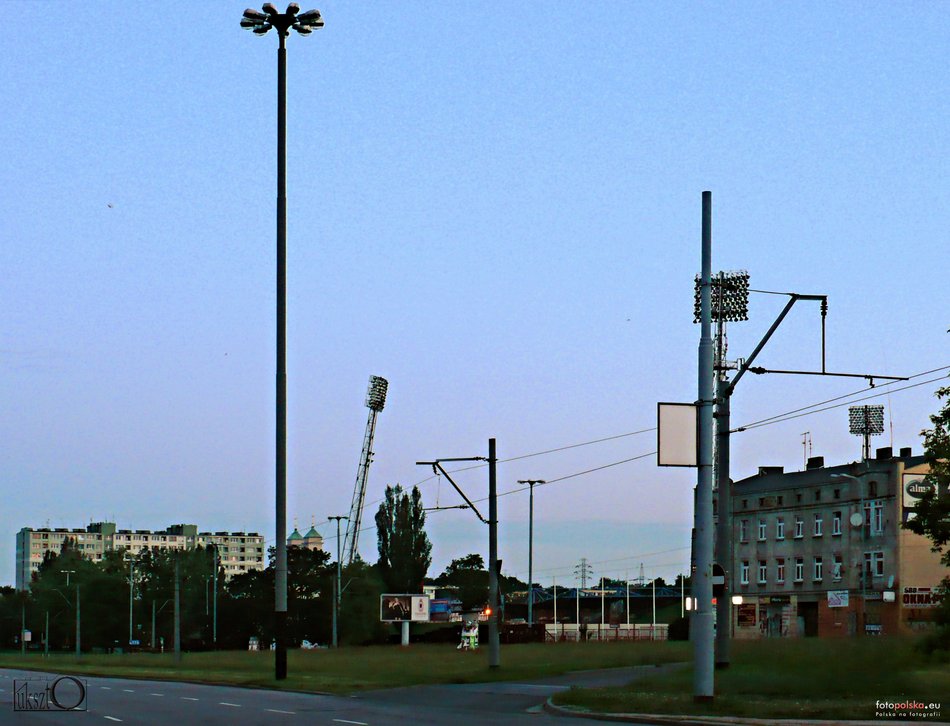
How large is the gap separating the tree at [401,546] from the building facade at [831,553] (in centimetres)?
4918

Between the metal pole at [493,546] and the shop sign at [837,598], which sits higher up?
the metal pole at [493,546]

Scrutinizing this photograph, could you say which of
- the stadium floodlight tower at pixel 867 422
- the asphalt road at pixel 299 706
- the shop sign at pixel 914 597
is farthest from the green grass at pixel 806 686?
the stadium floodlight tower at pixel 867 422

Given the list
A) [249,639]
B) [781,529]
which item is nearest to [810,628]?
[781,529]

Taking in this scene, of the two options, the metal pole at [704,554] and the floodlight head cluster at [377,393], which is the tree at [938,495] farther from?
the floodlight head cluster at [377,393]

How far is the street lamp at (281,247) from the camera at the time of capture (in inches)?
1531

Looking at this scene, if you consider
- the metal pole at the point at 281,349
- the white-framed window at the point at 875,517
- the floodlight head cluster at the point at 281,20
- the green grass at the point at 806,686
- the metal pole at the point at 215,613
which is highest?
the floodlight head cluster at the point at 281,20

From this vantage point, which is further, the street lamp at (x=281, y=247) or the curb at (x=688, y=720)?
the street lamp at (x=281, y=247)

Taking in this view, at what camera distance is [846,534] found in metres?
90.8

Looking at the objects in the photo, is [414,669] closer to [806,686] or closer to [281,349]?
[281,349]

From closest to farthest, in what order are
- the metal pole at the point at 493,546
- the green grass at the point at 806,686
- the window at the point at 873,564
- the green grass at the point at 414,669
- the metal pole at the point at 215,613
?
1. the green grass at the point at 806,686
2. the green grass at the point at 414,669
3. the metal pole at the point at 493,546
4. the window at the point at 873,564
5. the metal pole at the point at 215,613

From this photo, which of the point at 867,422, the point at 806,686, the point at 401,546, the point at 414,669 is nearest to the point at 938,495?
the point at 806,686

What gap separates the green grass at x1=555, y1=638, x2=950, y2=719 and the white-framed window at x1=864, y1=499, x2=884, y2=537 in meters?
49.1

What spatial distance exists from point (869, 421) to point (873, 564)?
653 inches

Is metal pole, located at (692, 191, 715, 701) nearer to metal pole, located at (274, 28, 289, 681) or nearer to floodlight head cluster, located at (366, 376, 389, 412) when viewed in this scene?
metal pole, located at (274, 28, 289, 681)
